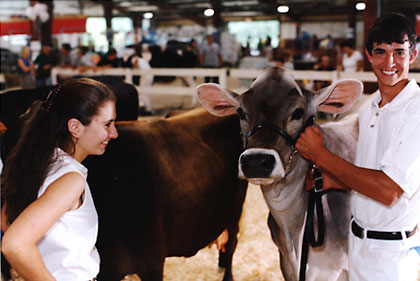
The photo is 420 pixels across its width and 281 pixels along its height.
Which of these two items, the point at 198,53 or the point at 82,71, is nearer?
the point at 82,71

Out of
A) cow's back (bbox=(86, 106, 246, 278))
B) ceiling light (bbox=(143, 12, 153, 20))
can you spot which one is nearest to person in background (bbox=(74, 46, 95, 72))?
cow's back (bbox=(86, 106, 246, 278))

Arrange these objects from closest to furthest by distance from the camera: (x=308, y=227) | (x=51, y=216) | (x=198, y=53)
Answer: (x=51, y=216) → (x=308, y=227) → (x=198, y=53)

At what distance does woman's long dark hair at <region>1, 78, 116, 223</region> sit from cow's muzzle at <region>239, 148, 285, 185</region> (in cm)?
64

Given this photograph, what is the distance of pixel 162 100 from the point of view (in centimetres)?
1414

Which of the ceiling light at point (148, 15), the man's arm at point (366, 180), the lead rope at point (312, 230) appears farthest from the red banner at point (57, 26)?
the man's arm at point (366, 180)

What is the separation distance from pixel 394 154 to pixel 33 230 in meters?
1.24

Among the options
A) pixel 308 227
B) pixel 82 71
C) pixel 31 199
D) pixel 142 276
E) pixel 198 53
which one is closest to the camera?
pixel 31 199

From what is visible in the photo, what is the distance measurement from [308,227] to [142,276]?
3.37 feet

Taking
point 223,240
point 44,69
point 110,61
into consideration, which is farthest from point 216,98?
point 110,61

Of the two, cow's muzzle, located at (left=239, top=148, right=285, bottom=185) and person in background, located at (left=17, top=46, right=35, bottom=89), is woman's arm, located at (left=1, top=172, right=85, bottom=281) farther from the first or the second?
person in background, located at (left=17, top=46, right=35, bottom=89)

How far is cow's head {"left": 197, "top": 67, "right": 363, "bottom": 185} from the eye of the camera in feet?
6.59

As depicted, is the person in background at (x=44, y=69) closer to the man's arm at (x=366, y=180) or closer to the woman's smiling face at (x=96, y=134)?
the woman's smiling face at (x=96, y=134)

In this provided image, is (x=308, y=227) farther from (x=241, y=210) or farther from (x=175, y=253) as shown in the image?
(x=241, y=210)

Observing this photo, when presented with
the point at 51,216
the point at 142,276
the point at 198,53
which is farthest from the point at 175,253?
the point at 198,53
